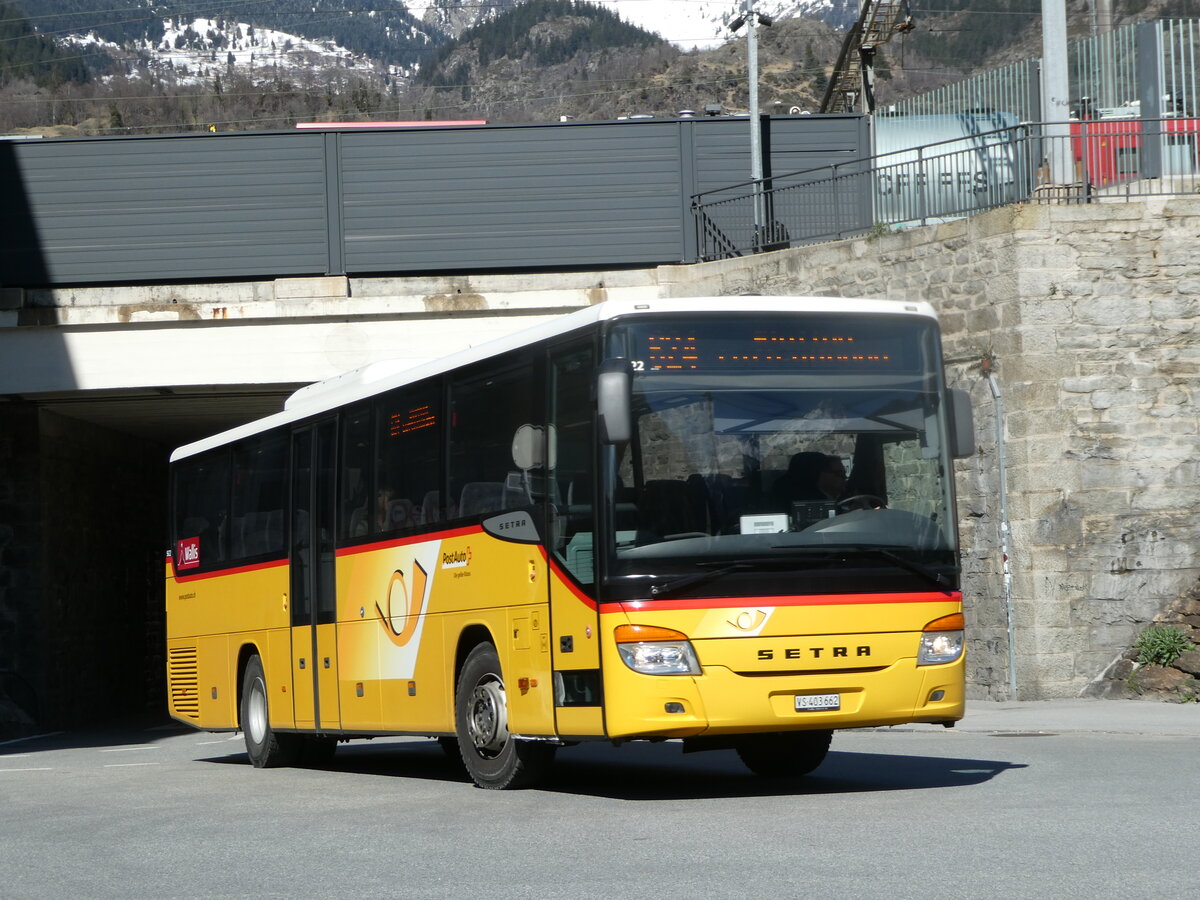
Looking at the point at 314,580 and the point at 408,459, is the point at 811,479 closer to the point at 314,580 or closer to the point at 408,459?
the point at 408,459

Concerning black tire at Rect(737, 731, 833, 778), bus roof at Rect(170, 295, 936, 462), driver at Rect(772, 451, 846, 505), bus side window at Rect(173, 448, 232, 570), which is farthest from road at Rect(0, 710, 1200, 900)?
bus roof at Rect(170, 295, 936, 462)

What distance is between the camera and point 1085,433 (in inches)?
753

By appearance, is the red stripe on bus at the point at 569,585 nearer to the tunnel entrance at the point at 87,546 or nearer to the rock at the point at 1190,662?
the rock at the point at 1190,662

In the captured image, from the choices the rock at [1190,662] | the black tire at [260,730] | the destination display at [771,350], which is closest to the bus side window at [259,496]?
the black tire at [260,730]

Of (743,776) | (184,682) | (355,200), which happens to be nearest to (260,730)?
(184,682)

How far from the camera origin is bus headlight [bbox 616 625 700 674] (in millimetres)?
A: 9969

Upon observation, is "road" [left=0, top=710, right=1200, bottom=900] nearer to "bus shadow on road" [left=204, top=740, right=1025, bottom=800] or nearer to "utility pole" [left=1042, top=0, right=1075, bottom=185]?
"bus shadow on road" [left=204, top=740, right=1025, bottom=800]

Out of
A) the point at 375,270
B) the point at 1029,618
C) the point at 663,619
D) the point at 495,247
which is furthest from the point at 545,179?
the point at 663,619

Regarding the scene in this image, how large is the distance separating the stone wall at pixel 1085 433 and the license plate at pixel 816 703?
9246 millimetres

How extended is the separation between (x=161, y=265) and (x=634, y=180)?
24.8 ft

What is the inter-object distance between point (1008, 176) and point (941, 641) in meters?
11.4

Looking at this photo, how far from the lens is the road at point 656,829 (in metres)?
7.30

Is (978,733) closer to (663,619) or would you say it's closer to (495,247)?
(663,619)

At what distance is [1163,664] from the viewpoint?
60.5ft
